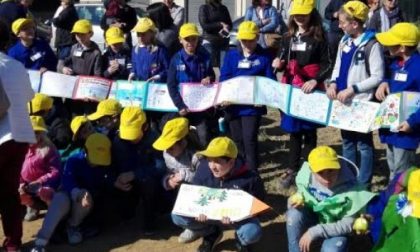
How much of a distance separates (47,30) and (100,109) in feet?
40.7

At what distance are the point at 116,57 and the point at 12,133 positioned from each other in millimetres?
3248

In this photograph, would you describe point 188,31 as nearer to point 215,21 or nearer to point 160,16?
point 160,16

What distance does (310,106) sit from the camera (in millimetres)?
7000

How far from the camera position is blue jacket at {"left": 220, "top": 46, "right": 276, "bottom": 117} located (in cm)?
730

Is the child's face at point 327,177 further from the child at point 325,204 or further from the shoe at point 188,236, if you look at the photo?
the shoe at point 188,236

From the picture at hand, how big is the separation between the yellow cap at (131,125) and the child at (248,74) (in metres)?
1.25

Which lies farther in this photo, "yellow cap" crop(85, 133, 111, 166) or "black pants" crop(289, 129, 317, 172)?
"black pants" crop(289, 129, 317, 172)

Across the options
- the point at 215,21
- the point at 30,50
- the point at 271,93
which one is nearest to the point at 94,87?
the point at 30,50

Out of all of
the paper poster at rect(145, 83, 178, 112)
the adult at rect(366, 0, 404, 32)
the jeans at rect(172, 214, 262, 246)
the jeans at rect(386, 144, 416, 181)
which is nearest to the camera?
the jeans at rect(172, 214, 262, 246)

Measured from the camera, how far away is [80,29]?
818 cm

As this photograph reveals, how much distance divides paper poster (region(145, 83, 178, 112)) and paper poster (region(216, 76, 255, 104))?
0.70 m

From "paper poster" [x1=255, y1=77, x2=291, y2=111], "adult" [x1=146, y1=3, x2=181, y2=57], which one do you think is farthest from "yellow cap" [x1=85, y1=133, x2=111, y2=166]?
"adult" [x1=146, y1=3, x2=181, y2=57]

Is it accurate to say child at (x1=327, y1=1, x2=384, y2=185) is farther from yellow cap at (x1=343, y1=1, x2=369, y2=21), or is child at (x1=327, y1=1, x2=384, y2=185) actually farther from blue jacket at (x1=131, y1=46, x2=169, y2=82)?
blue jacket at (x1=131, y1=46, x2=169, y2=82)

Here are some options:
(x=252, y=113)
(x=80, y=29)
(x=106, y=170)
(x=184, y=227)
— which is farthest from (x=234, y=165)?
(x=80, y=29)
